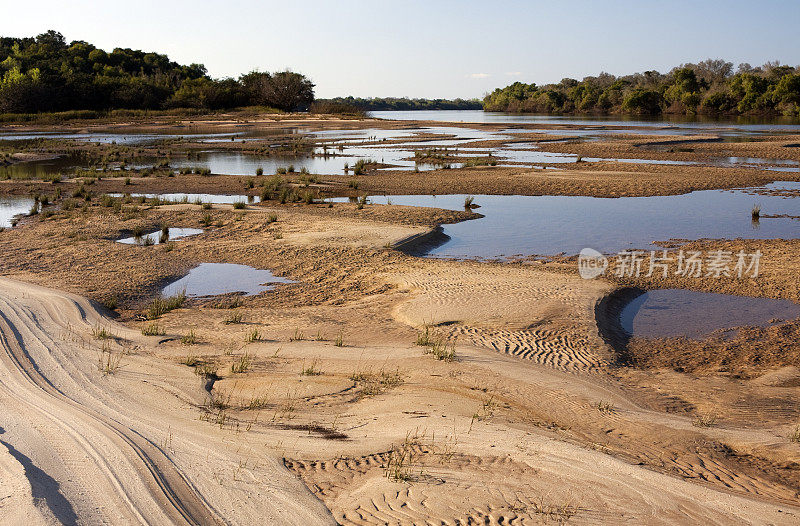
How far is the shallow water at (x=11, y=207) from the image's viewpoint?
1872cm

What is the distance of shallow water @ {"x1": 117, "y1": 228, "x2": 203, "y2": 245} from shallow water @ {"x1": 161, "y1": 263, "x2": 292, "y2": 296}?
2.69m

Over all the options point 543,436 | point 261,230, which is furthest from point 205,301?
point 543,436

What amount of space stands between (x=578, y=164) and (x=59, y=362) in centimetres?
2702

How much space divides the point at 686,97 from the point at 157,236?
285 ft

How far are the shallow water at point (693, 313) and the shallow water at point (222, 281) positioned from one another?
6.16 m

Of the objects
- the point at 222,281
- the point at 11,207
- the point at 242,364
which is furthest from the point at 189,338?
the point at 11,207

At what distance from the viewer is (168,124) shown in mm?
69938

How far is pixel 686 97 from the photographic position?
3482 inches

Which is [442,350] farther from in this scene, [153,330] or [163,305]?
[163,305]

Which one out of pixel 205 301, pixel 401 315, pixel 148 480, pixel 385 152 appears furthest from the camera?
pixel 385 152

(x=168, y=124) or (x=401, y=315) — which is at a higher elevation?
(x=168, y=124)

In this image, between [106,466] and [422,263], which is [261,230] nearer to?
[422,263]

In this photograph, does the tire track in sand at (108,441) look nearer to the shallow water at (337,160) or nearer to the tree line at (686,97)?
the shallow water at (337,160)

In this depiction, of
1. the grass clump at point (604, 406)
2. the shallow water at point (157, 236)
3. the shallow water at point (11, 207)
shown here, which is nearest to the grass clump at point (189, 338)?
the grass clump at point (604, 406)
